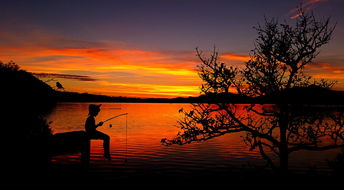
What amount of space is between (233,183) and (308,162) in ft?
36.0

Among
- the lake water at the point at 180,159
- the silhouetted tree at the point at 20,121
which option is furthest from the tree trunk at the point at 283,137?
the silhouetted tree at the point at 20,121

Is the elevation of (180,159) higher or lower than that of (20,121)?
lower

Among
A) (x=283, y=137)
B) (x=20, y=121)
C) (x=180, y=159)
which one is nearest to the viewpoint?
(x=283, y=137)

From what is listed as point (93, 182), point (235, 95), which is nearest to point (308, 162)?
point (235, 95)

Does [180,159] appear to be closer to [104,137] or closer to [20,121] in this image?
[104,137]

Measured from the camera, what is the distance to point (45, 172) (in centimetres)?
1727

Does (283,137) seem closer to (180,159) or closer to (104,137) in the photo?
(104,137)

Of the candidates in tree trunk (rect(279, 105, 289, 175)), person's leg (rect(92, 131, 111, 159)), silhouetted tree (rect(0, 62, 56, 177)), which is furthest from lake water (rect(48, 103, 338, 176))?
tree trunk (rect(279, 105, 289, 175))

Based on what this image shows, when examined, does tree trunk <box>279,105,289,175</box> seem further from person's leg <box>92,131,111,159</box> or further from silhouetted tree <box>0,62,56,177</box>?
silhouetted tree <box>0,62,56,177</box>

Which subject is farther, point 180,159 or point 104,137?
point 180,159

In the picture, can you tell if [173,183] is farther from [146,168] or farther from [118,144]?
[118,144]

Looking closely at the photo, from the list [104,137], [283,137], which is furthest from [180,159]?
[283,137]

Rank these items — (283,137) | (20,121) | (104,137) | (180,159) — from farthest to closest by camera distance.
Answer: (180,159)
(104,137)
(20,121)
(283,137)

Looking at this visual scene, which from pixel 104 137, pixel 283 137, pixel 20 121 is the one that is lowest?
pixel 104 137
